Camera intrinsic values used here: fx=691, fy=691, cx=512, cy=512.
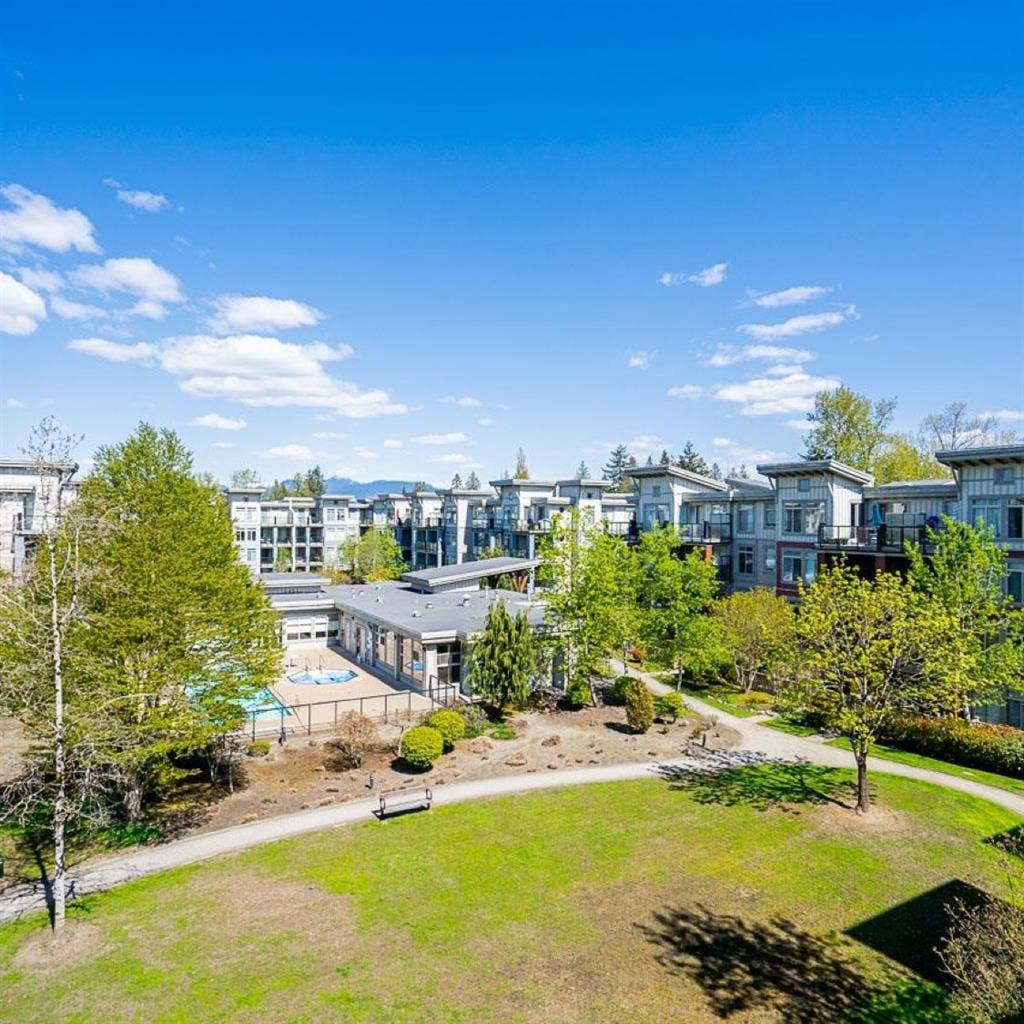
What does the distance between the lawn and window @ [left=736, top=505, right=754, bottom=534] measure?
26866 millimetres

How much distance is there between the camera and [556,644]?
3344 cm

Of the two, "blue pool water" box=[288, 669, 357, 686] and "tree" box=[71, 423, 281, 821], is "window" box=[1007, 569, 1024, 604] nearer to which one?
"tree" box=[71, 423, 281, 821]

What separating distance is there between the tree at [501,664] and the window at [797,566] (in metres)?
19.2

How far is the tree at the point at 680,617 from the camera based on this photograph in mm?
34250

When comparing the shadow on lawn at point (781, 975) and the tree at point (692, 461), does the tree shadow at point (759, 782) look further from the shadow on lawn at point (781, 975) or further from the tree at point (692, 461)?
the tree at point (692, 461)

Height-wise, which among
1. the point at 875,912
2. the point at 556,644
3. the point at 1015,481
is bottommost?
the point at 875,912

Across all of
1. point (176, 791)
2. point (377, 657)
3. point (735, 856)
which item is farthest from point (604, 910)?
point (377, 657)

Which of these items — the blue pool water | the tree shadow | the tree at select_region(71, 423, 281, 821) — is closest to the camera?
the tree at select_region(71, 423, 281, 821)

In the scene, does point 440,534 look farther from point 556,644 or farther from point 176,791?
point 176,791

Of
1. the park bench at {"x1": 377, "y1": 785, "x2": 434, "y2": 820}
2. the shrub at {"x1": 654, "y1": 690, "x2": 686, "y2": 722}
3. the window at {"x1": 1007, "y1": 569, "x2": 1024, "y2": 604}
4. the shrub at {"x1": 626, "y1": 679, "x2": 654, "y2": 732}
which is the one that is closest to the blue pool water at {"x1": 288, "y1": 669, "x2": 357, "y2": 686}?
the shrub at {"x1": 626, "y1": 679, "x2": 654, "y2": 732}

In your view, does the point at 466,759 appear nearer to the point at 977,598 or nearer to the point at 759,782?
the point at 759,782

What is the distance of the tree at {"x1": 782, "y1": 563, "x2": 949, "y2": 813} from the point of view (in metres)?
20.4

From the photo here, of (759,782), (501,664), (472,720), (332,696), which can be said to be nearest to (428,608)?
(332,696)

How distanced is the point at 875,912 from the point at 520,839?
28.8ft
